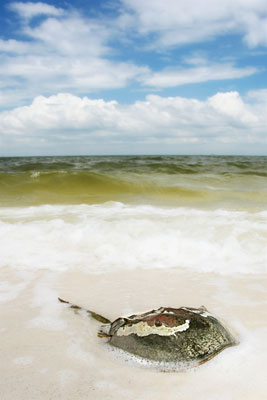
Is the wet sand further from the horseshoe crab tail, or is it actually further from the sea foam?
the sea foam

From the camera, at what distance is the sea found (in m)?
2.08

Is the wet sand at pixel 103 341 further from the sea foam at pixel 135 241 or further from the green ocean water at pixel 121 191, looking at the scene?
the green ocean water at pixel 121 191

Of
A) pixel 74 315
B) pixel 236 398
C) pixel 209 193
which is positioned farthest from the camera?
pixel 209 193

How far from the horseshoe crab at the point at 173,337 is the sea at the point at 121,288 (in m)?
0.07

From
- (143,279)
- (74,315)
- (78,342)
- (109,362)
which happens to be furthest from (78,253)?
(109,362)

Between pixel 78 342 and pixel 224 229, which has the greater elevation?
pixel 224 229

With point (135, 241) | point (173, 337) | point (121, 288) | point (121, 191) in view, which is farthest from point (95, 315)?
point (121, 191)

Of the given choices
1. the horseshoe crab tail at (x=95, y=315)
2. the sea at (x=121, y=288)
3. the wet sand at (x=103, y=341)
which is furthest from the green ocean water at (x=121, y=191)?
the horseshoe crab tail at (x=95, y=315)

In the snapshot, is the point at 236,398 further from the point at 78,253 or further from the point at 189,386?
the point at 78,253

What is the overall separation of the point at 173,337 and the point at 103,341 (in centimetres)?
63

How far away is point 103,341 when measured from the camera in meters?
2.53

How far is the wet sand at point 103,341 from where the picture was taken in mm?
2023

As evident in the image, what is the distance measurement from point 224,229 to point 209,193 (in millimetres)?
5183

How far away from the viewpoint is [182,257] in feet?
15.7
